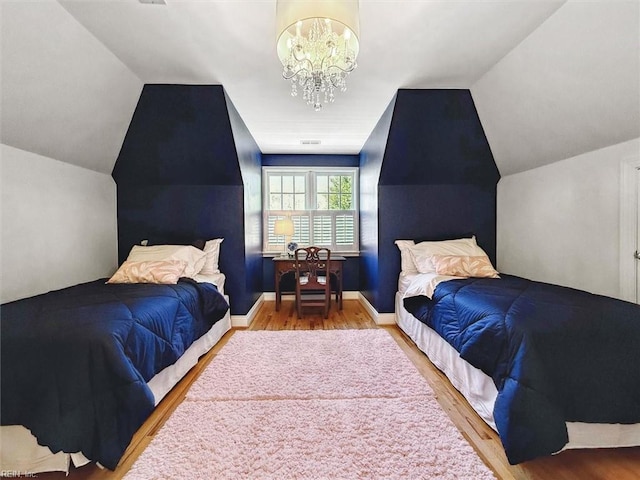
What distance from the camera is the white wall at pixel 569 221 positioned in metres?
2.41

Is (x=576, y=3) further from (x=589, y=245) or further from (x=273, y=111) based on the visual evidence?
(x=273, y=111)

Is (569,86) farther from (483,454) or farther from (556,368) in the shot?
(483,454)

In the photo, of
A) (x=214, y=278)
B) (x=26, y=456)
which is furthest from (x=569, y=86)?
(x=26, y=456)

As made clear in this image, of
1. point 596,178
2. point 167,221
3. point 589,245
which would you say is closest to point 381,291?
point 589,245

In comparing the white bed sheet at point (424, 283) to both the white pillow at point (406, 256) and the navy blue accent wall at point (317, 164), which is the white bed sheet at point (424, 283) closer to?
the white pillow at point (406, 256)

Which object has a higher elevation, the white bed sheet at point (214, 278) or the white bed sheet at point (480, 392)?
the white bed sheet at point (214, 278)

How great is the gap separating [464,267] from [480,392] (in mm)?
1436

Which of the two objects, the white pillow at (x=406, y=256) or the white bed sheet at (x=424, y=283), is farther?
the white pillow at (x=406, y=256)

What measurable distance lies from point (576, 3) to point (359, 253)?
365cm

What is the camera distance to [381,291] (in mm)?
3580

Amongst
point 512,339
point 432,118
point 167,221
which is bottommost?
point 512,339

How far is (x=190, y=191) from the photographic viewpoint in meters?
3.53

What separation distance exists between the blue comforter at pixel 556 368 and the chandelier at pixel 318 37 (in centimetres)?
179

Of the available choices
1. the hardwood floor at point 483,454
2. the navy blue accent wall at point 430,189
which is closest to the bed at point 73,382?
the hardwood floor at point 483,454
